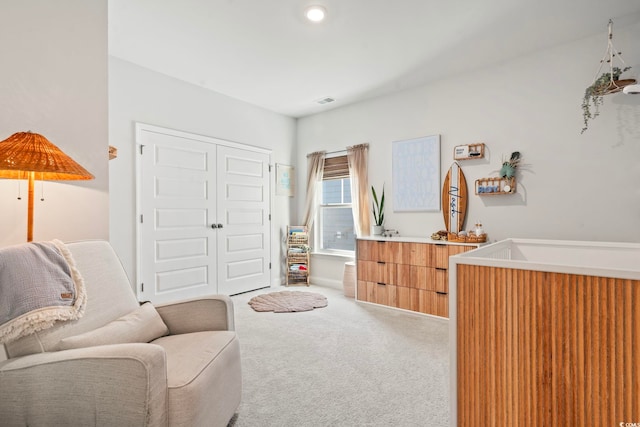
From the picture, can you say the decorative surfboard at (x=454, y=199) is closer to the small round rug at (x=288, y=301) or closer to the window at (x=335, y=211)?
the window at (x=335, y=211)

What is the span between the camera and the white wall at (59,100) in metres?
1.72

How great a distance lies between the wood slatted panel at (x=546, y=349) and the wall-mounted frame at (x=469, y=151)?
250 cm

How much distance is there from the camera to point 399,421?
1726 mm

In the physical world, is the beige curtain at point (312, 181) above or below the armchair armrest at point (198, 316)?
above

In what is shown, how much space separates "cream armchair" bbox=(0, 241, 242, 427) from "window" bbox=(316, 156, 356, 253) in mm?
3376

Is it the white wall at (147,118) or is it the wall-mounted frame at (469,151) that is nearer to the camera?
the white wall at (147,118)

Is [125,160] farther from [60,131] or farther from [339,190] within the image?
[339,190]

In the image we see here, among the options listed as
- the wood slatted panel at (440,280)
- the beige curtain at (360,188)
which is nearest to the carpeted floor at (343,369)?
the wood slatted panel at (440,280)

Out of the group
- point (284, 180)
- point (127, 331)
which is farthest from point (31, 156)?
point (284, 180)

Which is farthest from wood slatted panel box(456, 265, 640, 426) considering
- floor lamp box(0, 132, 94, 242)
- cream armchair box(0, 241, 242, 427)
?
floor lamp box(0, 132, 94, 242)

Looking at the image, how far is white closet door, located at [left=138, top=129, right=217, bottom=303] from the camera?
3598 mm

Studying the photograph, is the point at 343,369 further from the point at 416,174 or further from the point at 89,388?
the point at 416,174

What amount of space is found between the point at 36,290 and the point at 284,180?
13.2ft

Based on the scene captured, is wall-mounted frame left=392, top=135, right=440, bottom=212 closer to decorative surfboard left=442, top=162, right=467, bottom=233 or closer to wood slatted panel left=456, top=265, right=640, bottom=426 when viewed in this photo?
decorative surfboard left=442, top=162, right=467, bottom=233
